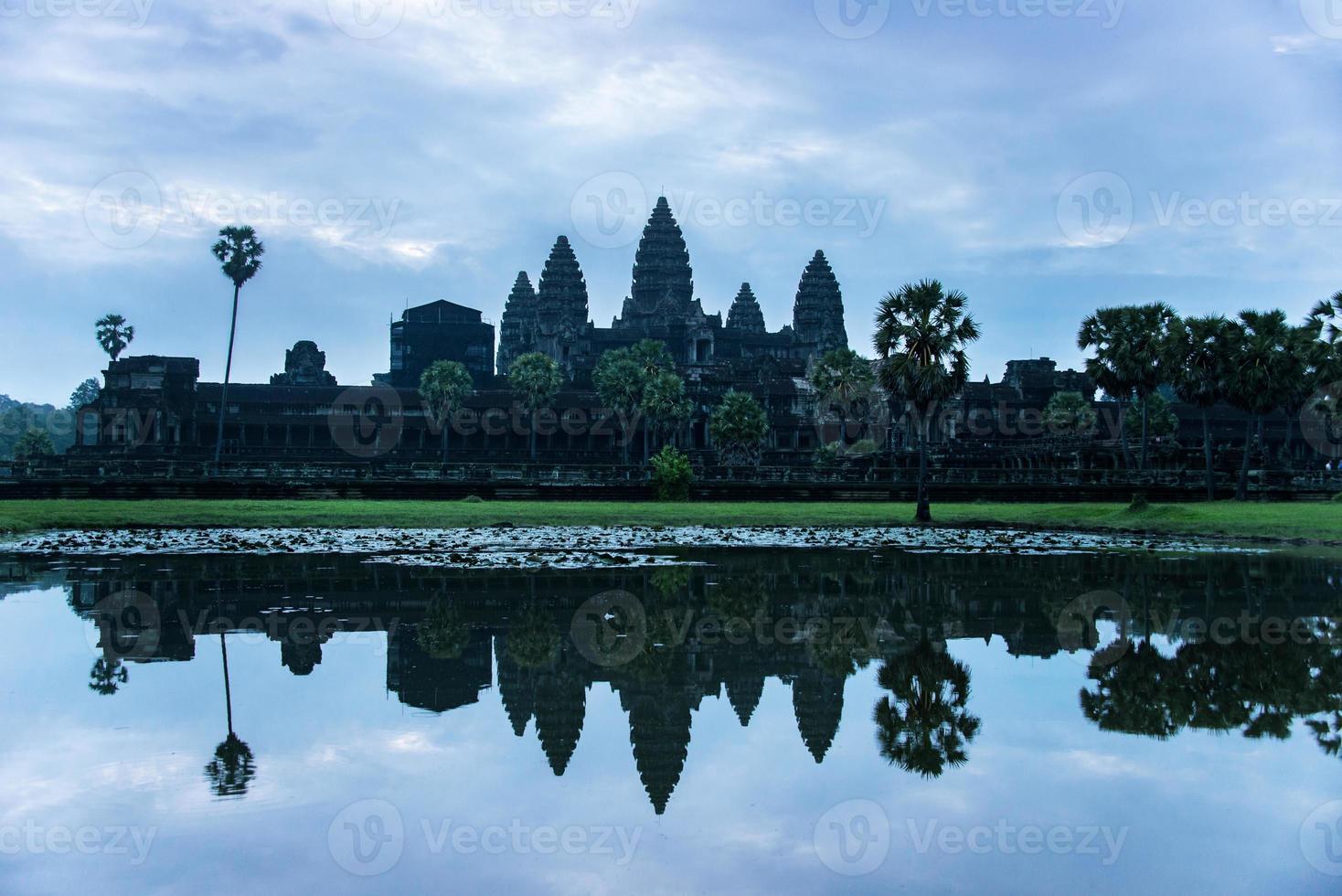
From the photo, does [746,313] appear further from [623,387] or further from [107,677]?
[107,677]

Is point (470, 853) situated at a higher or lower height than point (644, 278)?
lower

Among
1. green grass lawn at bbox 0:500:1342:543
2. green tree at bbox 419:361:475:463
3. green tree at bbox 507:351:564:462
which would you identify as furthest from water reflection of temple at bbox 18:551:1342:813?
green tree at bbox 419:361:475:463

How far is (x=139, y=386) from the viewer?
294 feet

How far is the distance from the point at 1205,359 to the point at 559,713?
50.8m

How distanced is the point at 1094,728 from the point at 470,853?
18.5 feet

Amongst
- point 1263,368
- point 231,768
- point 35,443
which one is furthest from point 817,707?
point 35,443

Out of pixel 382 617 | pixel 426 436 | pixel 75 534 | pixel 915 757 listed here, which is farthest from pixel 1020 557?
pixel 426 436

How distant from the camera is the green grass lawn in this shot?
35.4 meters

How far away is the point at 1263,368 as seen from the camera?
53625 mm

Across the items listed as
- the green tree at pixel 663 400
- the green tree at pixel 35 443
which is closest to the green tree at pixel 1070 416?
the green tree at pixel 663 400

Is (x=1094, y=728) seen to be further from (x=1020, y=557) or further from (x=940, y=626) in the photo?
(x=1020, y=557)

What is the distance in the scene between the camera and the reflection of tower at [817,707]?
33.2 ft

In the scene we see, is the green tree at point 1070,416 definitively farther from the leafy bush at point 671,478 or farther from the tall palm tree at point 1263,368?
the leafy bush at point 671,478

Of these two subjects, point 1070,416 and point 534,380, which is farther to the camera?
Result: point 1070,416
